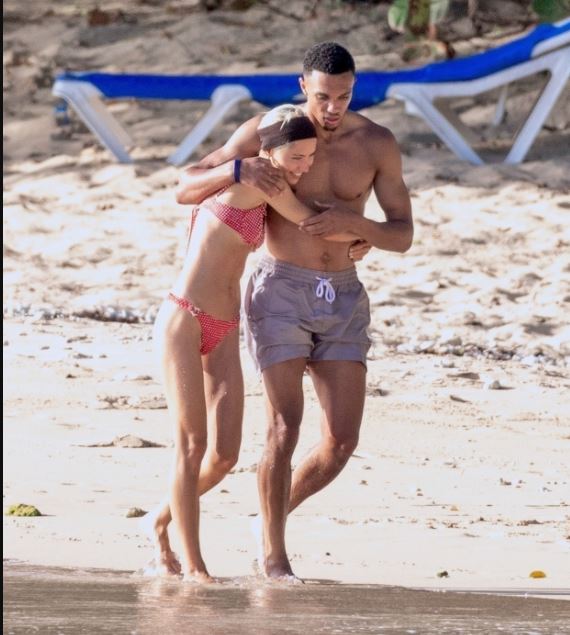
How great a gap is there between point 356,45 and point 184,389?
34.4 feet

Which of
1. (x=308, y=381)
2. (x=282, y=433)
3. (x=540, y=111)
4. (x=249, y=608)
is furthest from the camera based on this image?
(x=540, y=111)

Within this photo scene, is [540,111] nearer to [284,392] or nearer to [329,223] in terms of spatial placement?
[329,223]

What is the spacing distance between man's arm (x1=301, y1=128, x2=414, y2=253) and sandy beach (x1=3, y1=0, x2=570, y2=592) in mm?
1000

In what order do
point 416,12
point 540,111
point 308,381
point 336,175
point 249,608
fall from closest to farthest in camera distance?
point 249,608, point 336,175, point 308,381, point 540,111, point 416,12

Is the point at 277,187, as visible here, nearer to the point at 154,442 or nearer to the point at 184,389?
the point at 184,389

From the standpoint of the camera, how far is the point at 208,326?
4680 millimetres

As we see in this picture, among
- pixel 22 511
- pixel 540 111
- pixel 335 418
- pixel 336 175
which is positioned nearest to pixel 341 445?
pixel 335 418

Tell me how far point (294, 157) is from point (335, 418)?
30.8 inches

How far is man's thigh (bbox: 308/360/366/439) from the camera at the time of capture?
4805 millimetres

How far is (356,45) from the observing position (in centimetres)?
1470

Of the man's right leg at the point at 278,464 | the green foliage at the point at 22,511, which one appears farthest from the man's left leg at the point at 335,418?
the green foliage at the point at 22,511

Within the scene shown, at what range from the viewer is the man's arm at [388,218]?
474 cm

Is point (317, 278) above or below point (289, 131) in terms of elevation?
below

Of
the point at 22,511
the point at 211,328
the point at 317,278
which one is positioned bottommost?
the point at 22,511
